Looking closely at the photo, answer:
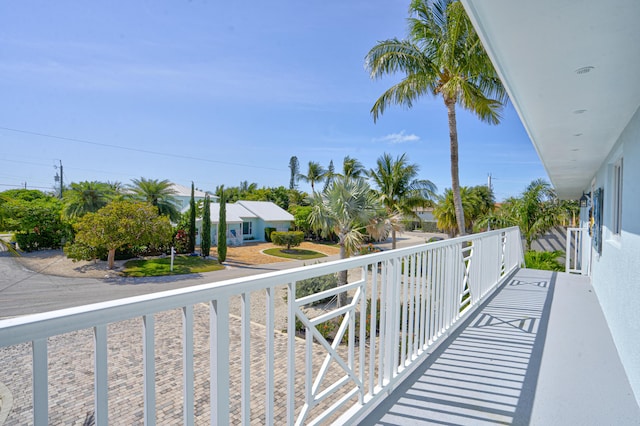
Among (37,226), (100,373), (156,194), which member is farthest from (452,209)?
(37,226)

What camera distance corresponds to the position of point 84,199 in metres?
19.6

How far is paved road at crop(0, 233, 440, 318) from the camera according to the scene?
10.6m

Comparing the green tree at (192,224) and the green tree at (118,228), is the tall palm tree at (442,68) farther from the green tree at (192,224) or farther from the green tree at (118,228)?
the green tree at (192,224)

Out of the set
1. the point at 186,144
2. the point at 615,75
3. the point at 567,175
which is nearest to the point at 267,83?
the point at 567,175

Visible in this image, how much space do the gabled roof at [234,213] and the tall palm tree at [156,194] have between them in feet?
8.32

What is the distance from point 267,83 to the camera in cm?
1903

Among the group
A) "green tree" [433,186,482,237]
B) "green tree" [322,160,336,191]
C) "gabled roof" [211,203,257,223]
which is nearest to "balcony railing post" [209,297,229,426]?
"green tree" [322,160,336,191]

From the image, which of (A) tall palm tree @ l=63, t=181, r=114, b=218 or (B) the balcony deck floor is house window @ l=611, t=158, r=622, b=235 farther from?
(A) tall palm tree @ l=63, t=181, r=114, b=218

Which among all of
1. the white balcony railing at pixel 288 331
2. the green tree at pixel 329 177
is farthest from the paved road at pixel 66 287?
the white balcony railing at pixel 288 331

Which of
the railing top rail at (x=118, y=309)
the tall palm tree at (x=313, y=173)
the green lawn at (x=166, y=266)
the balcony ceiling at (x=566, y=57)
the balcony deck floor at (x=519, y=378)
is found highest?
the tall palm tree at (x=313, y=173)

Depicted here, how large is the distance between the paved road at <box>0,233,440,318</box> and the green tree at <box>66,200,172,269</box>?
5.55 feet

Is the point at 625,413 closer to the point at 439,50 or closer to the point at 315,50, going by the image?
the point at 439,50

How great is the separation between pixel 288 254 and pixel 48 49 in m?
17.6

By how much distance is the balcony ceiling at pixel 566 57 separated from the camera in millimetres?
1439
